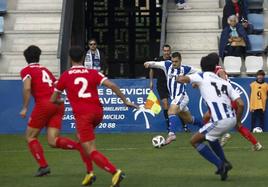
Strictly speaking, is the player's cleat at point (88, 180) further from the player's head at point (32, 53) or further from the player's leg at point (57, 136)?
the player's head at point (32, 53)

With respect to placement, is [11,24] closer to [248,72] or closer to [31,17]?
[31,17]

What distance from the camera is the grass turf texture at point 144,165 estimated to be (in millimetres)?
13742

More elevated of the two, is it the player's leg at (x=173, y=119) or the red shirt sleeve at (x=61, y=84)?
the red shirt sleeve at (x=61, y=84)

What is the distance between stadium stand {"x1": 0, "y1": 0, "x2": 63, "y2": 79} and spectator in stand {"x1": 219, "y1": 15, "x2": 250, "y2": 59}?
4.78m

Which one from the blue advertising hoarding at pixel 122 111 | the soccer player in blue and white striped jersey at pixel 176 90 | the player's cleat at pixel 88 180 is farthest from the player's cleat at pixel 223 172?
the blue advertising hoarding at pixel 122 111

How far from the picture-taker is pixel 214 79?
46.1ft

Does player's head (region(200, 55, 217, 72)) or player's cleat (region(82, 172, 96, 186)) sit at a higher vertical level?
player's head (region(200, 55, 217, 72))

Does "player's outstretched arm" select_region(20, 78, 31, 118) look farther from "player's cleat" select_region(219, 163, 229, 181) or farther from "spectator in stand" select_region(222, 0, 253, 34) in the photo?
"spectator in stand" select_region(222, 0, 253, 34)

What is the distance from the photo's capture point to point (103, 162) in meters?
12.7

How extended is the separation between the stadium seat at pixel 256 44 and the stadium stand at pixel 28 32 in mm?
5518

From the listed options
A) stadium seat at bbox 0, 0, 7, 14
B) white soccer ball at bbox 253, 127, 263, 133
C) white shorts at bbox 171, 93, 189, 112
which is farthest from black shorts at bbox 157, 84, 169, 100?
stadium seat at bbox 0, 0, 7, 14

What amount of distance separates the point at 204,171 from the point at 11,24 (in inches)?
648

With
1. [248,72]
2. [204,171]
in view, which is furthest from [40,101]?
[248,72]

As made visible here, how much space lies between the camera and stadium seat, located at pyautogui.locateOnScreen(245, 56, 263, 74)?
28.0 m
